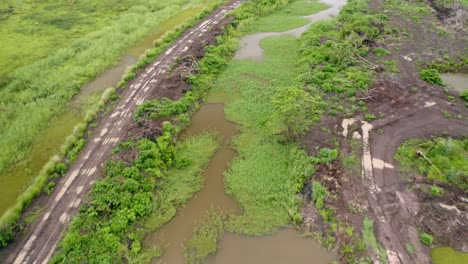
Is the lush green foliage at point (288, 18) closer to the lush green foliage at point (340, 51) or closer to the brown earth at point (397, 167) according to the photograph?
the lush green foliage at point (340, 51)

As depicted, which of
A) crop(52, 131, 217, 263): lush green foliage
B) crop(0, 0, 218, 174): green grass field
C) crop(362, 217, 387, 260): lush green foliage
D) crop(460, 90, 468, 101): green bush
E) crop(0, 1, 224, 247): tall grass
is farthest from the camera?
crop(460, 90, 468, 101): green bush

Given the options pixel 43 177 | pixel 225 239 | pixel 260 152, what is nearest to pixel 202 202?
pixel 225 239

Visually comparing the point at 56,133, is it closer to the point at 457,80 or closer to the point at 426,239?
the point at 426,239

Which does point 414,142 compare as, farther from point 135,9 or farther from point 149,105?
point 135,9

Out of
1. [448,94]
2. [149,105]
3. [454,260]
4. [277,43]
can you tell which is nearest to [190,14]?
[277,43]

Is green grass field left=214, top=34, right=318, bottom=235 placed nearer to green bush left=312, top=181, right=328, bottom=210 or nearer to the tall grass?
green bush left=312, top=181, right=328, bottom=210

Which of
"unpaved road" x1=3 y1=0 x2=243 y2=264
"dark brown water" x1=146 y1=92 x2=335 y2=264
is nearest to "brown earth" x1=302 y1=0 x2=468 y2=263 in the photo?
"dark brown water" x1=146 y1=92 x2=335 y2=264
